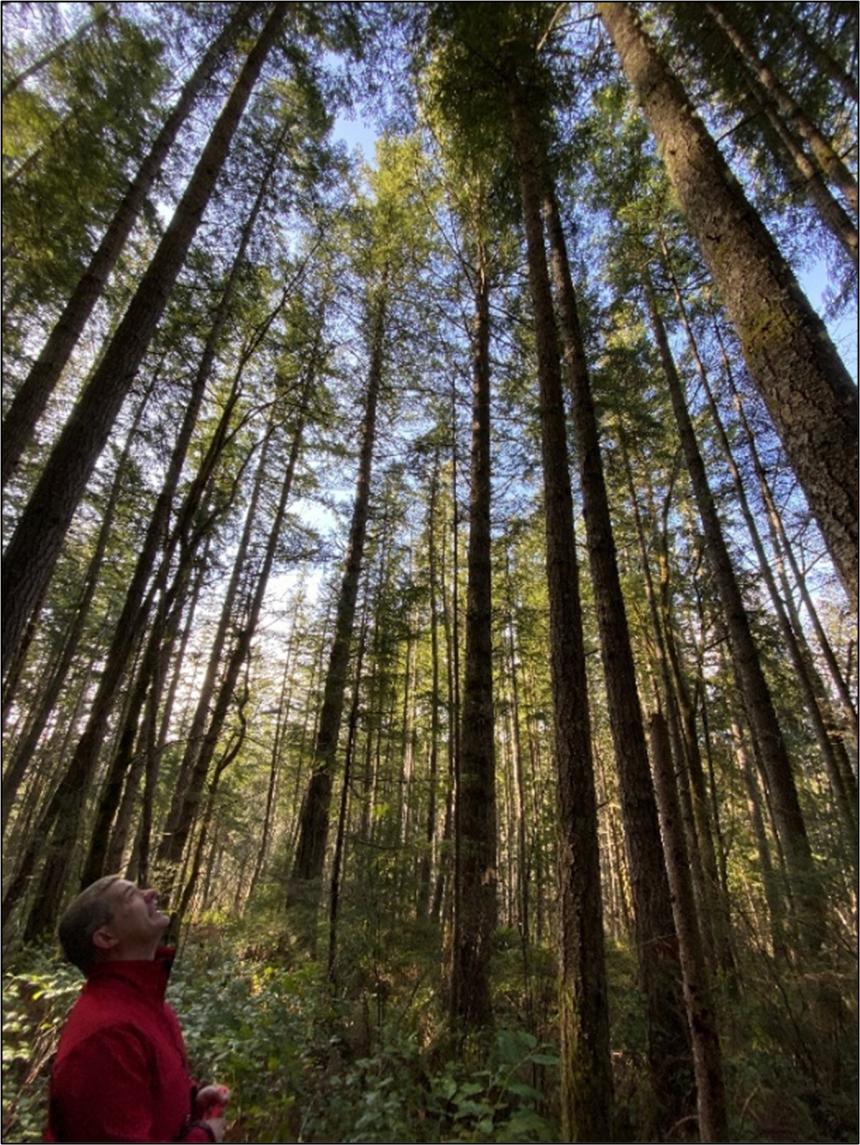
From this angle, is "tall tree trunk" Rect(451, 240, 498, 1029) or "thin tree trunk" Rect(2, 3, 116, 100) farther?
"thin tree trunk" Rect(2, 3, 116, 100)

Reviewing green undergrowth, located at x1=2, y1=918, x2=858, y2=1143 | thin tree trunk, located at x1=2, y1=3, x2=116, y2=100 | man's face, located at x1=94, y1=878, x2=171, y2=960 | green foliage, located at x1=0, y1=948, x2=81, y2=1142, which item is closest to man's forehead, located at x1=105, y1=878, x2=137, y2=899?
man's face, located at x1=94, y1=878, x2=171, y2=960

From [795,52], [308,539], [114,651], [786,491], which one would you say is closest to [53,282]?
[114,651]

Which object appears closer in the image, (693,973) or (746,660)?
(693,973)

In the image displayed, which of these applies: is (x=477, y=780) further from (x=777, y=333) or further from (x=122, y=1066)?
(x=777, y=333)

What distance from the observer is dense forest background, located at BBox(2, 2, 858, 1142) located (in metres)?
3.55

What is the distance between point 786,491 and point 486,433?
5.64 meters

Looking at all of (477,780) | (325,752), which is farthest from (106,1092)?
(325,752)

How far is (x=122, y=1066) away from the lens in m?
1.57

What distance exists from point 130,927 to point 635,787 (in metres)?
4.29

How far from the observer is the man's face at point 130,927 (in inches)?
75.3

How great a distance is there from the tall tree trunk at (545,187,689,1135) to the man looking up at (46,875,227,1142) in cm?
362

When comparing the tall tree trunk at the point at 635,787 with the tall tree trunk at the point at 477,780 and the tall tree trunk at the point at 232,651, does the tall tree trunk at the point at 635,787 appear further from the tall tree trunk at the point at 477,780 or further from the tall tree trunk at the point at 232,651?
the tall tree trunk at the point at 232,651

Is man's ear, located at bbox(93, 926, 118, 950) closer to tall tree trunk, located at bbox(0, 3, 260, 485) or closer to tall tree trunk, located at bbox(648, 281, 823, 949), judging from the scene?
tall tree trunk, located at bbox(0, 3, 260, 485)

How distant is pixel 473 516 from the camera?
7672 mm
